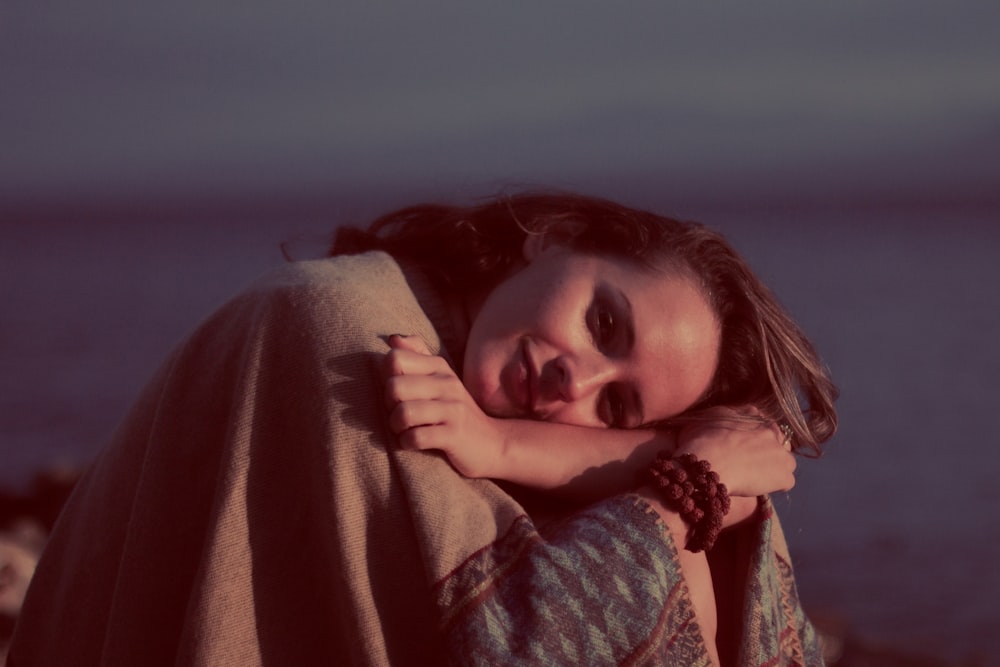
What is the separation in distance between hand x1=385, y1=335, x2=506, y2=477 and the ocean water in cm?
111

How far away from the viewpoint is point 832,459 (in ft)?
45.3

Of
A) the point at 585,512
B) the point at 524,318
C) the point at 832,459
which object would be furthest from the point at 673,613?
the point at 832,459

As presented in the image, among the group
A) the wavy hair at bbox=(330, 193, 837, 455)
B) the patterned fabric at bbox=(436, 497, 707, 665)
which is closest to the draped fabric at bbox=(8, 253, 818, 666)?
the patterned fabric at bbox=(436, 497, 707, 665)

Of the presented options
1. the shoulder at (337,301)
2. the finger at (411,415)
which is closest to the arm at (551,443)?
the finger at (411,415)

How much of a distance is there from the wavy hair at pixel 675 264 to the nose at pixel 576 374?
29cm

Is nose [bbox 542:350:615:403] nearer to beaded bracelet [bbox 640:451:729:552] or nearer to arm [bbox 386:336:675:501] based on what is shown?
arm [bbox 386:336:675:501]

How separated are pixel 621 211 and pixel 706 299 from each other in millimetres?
303

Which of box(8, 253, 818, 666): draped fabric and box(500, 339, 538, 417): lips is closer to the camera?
box(8, 253, 818, 666): draped fabric

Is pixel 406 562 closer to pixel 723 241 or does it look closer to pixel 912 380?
pixel 723 241

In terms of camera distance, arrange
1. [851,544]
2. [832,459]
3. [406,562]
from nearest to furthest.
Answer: [406,562]
[851,544]
[832,459]

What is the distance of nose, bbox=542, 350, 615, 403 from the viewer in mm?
2746

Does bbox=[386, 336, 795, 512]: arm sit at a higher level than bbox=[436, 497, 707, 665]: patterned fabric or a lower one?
higher

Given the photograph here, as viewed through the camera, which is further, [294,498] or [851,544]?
[851,544]

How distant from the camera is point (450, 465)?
8.23 feet
